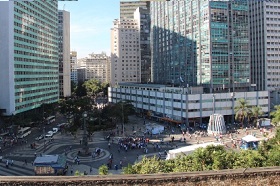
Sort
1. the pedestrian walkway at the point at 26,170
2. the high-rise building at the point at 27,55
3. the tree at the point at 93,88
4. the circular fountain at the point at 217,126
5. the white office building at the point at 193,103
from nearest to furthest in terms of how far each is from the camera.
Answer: the pedestrian walkway at the point at 26,170 < the circular fountain at the point at 217,126 < the high-rise building at the point at 27,55 < the white office building at the point at 193,103 < the tree at the point at 93,88

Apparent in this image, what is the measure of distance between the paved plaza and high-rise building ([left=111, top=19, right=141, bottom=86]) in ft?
335

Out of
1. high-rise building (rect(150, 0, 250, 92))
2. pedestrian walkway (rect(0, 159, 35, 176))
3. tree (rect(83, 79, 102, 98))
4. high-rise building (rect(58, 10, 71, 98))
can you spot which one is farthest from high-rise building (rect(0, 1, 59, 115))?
tree (rect(83, 79, 102, 98))

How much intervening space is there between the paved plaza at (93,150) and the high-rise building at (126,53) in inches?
4015

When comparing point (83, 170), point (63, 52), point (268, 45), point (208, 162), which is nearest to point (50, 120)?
point (83, 170)

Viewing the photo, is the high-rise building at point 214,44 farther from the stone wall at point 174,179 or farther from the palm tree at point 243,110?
the stone wall at point 174,179

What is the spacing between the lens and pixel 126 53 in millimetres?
182000

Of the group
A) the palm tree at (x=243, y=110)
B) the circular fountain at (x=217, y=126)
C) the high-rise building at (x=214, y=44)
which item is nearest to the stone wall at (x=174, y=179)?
the circular fountain at (x=217, y=126)

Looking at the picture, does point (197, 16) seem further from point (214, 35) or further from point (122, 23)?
point (122, 23)

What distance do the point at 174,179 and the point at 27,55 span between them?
8807 cm

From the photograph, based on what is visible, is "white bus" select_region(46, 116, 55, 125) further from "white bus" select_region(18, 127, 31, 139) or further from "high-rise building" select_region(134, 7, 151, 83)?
"high-rise building" select_region(134, 7, 151, 83)

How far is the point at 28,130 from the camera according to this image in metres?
78.6

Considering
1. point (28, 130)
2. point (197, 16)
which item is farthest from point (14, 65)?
point (197, 16)

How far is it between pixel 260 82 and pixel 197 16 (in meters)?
46.8

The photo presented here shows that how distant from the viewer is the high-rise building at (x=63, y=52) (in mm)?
161750
